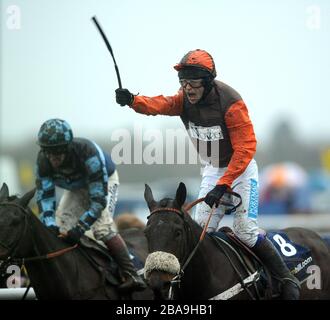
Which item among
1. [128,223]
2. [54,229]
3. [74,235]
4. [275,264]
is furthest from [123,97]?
[128,223]

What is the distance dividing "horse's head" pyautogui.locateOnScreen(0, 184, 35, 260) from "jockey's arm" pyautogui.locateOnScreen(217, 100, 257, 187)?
1.75 metres

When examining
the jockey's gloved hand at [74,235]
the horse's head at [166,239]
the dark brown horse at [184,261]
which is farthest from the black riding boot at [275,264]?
the jockey's gloved hand at [74,235]

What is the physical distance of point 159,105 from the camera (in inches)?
297

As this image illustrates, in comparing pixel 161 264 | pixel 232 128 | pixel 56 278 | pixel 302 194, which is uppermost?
pixel 232 128

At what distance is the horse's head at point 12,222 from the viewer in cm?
746

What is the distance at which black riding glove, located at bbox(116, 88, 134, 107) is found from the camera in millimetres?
7297

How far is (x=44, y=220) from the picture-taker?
8516 millimetres

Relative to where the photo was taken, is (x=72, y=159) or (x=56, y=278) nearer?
(x=56, y=278)

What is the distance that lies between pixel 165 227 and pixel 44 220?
2.26 meters

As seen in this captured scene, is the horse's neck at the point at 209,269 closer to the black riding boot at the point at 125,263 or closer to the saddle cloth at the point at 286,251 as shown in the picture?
the saddle cloth at the point at 286,251

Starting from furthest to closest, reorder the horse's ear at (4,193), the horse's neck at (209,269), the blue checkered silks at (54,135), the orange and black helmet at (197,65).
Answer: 1. the blue checkered silks at (54,135)
2. the horse's ear at (4,193)
3. the orange and black helmet at (197,65)
4. the horse's neck at (209,269)

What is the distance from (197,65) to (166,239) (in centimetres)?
154
